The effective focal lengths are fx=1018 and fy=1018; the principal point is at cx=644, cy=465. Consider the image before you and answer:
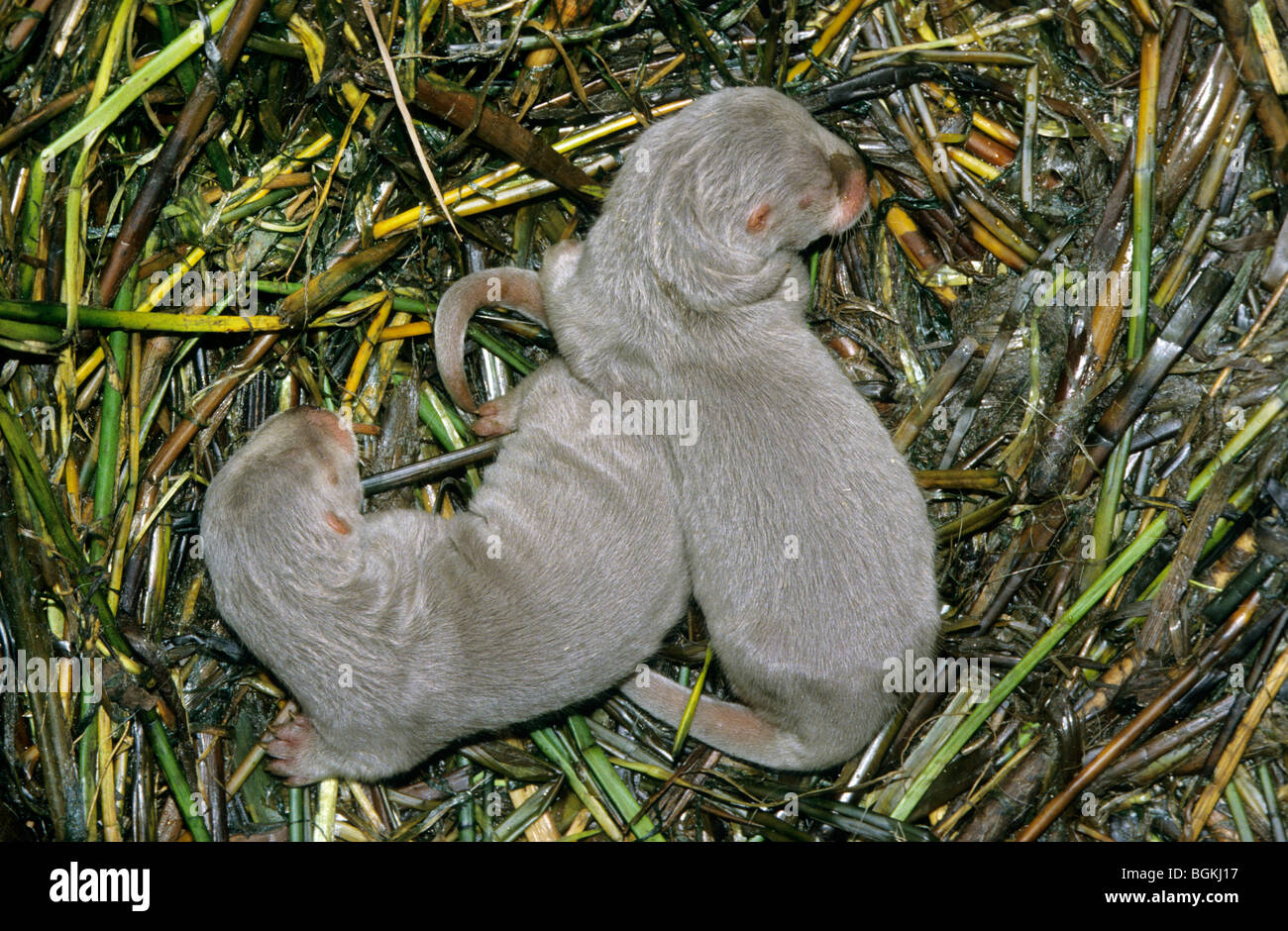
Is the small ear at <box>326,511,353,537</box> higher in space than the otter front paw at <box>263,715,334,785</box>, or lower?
higher

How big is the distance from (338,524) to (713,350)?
139cm

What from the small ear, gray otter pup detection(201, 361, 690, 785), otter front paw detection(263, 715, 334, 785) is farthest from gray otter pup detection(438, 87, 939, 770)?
otter front paw detection(263, 715, 334, 785)

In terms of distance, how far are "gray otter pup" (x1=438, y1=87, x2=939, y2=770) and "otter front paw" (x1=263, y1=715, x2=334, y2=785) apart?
1.13m

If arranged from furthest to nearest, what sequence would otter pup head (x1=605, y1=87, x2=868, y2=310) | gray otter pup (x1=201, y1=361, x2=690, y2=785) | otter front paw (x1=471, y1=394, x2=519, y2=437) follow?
otter front paw (x1=471, y1=394, x2=519, y2=437) < otter pup head (x1=605, y1=87, x2=868, y2=310) < gray otter pup (x1=201, y1=361, x2=690, y2=785)

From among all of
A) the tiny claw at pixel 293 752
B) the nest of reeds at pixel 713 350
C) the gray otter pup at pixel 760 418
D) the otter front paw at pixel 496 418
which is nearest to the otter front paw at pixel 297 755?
the tiny claw at pixel 293 752

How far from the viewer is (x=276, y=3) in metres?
3.57

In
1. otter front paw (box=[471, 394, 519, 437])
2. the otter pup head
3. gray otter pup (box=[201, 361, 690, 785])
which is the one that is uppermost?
the otter pup head

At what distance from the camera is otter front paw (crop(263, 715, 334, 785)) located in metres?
3.64

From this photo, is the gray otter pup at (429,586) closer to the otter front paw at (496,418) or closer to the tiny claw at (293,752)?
the tiny claw at (293,752)

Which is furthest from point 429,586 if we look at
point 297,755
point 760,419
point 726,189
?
point 726,189

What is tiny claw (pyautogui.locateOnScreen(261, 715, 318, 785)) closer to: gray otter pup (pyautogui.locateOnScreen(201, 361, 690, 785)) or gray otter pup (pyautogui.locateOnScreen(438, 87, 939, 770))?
gray otter pup (pyautogui.locateOnScreen(201, 361, 690, 785))

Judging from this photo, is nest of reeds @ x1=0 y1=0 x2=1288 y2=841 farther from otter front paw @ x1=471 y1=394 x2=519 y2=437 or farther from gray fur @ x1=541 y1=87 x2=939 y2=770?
gray fur @ x1=541 y1=87 x2=939 y2=770

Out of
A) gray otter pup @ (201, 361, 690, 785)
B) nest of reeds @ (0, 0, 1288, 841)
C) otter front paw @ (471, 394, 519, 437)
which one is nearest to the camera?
gray otter pup @ (201, 361, 690, 785)

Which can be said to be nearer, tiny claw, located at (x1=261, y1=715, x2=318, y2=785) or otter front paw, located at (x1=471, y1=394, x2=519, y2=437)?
tiny claw, located at (x1=261, y1=715, x2=318, y2=785)
